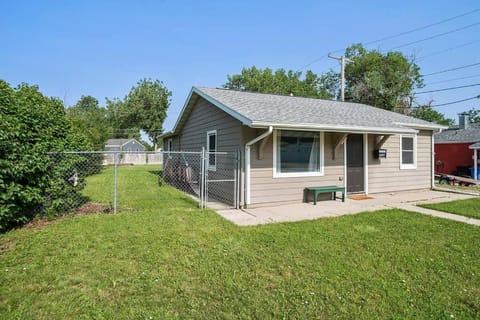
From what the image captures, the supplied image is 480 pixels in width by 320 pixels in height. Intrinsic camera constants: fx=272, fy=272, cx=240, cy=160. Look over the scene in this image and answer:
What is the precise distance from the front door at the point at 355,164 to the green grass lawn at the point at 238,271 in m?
3.30

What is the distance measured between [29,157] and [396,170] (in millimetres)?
10469

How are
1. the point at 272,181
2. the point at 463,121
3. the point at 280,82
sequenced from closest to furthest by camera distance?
the point at 272,181 → the point at 463,121 → the point at 280,82

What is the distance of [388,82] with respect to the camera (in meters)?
29.3

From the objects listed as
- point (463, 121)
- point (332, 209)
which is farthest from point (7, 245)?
point (463, 121)

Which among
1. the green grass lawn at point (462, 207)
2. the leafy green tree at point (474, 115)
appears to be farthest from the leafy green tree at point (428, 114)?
the green grass lawn at point (462, 207)

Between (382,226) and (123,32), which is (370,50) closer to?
(123,32)

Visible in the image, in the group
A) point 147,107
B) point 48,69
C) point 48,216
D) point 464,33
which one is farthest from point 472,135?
point 147,107

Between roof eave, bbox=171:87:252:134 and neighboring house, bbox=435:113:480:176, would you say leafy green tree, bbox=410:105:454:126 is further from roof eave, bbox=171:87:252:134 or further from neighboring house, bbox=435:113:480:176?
roof eave, bbox=171:87:252:134

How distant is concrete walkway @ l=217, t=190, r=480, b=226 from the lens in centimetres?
591

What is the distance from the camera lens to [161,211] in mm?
6312

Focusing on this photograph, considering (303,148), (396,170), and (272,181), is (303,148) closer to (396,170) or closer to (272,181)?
(272,181)


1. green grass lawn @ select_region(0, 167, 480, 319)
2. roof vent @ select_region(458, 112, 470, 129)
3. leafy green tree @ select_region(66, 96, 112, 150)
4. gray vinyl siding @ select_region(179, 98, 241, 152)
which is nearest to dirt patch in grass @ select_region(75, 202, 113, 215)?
green grass lawn @ select_region(0, 167, 480, 319)

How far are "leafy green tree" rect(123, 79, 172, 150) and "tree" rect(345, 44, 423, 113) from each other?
91.7ft

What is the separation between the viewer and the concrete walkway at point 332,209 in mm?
5906
